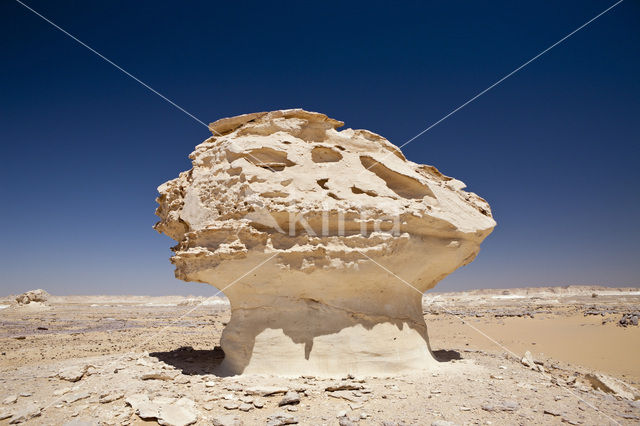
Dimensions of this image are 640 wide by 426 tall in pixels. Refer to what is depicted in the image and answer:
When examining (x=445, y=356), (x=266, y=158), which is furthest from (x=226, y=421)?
(x=445, y=356)

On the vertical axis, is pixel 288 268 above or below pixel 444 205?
below

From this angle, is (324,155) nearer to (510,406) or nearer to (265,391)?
(265,391)

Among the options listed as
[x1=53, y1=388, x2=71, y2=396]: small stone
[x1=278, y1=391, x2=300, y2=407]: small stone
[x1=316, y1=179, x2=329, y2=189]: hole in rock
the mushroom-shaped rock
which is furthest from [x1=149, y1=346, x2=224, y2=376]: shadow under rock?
[x1=316, y1=179, x2=329, y2=189]: hole in rock

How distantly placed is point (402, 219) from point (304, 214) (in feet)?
5.31

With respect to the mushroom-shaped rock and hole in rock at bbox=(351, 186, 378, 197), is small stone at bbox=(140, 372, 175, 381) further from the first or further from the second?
hole in rock at bbox=(351, 186, 378, 197)

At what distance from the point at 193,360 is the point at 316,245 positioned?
361cm

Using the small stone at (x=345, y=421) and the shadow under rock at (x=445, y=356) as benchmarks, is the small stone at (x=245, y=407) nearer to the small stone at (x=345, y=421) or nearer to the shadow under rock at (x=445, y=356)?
the small stone at (x=345, y=421)

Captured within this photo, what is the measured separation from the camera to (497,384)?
519 cm

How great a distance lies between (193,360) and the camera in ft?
22.6

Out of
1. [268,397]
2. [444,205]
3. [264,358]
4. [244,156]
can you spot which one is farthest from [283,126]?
[268,397]

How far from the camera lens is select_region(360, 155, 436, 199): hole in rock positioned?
20.9 ft

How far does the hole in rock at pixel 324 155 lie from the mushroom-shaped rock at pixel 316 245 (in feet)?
0.06

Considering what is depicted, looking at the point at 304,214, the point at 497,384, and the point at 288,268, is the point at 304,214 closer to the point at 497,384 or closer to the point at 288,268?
the point at 288,268

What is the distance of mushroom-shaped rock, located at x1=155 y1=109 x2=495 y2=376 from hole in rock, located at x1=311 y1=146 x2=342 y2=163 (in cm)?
2
